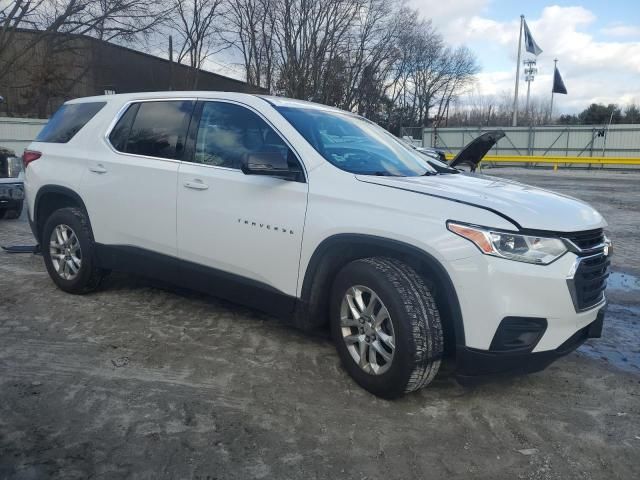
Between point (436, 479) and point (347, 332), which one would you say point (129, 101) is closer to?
point (347, 332)

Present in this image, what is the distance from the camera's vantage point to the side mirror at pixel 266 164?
3.46 meters

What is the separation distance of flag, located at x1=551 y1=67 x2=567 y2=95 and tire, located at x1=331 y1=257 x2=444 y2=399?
39613 mm

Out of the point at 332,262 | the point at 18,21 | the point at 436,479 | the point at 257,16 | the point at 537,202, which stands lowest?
the point at 436,479

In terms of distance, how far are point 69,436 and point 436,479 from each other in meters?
1.84

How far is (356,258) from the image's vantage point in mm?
3510

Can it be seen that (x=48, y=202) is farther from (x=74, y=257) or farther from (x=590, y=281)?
(x=590, y=281)

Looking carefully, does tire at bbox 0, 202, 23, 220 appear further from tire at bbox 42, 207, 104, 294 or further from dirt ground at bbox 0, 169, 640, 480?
dirt ground at bbox 0, 169, 640, 480

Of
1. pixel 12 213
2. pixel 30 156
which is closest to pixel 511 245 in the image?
pixel 30 156

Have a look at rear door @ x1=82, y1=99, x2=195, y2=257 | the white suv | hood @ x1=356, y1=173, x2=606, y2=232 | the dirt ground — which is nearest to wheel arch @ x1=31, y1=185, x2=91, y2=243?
the white suv

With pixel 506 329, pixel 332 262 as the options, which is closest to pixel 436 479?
pixel 506 329

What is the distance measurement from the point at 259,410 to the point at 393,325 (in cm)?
90

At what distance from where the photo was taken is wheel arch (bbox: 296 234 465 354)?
3020 millimetres

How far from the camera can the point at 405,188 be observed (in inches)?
129

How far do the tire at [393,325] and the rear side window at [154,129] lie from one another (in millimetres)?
1852
